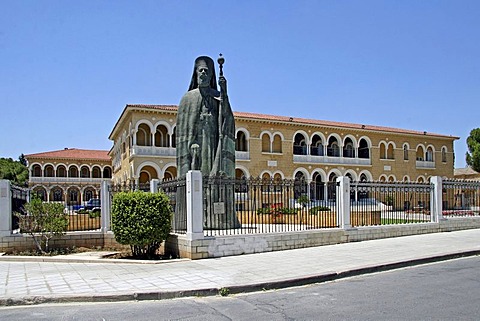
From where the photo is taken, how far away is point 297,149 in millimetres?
45719

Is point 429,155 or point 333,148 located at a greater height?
point 333,148

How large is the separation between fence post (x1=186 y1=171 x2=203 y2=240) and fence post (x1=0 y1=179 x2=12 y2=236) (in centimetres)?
460

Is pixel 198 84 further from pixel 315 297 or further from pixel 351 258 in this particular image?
pixel 315 297

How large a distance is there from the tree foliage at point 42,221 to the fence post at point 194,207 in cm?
364

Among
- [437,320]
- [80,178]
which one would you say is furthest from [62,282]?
[80,178]

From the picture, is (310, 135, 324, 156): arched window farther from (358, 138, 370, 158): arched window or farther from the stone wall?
the stone wall

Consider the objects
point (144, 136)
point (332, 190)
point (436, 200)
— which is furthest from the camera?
point (144, 136)

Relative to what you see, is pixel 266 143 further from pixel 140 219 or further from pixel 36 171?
pixel 140 219

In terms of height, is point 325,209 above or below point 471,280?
above

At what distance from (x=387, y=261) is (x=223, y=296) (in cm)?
430

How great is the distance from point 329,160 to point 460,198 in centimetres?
2726

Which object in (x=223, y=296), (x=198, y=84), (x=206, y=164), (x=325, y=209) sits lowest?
(x=223, y=296)

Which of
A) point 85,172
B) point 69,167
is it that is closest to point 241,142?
point 69,167

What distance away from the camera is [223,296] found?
297 inches
